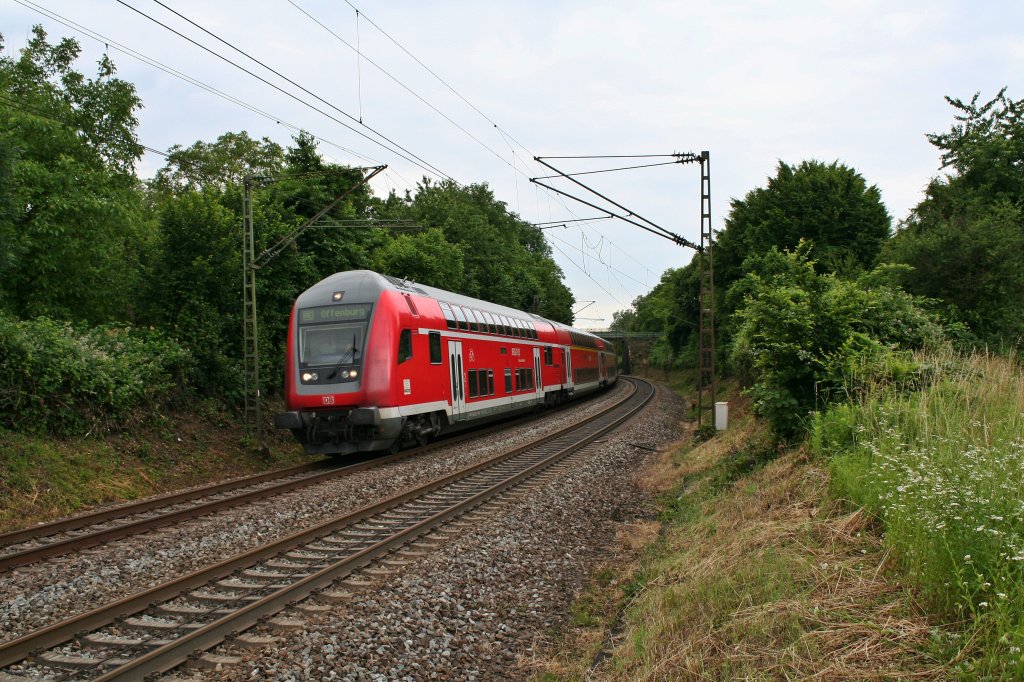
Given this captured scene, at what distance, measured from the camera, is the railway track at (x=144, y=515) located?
25.7ft

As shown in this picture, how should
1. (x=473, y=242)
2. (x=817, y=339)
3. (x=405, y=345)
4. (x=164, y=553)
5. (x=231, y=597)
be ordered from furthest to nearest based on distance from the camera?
1. (x=473, y=242)
2. (x=405, y=345)
3. (x=817, y=339)
4. (x=164, y=553)
5. (x=231, y=597)

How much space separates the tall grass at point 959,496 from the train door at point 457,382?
37.1ft

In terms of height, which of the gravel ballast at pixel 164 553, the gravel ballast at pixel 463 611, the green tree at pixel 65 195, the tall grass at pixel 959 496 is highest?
the green tree at pixel 65 195

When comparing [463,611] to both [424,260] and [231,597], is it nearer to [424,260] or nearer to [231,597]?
[231,597]

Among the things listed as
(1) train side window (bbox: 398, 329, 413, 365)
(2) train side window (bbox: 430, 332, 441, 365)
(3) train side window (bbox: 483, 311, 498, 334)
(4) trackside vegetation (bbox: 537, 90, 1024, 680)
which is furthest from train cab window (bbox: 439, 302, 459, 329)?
(4) trackside vegetation (bbox: 537, 90, 1024, 680)

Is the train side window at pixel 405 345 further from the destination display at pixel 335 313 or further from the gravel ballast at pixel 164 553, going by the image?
the gravel ballast at pixel 164 553

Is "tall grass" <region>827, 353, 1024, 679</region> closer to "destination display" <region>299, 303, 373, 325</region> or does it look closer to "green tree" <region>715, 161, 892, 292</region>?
"destination display" <region>299, 303, 373, 325</region>

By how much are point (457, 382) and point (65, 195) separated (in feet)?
41.3

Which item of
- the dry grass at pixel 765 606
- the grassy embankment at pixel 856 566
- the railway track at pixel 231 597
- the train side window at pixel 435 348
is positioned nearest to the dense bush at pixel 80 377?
the train side window at pixel 435 348

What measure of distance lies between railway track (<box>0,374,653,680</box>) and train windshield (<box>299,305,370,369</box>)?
4713 mm

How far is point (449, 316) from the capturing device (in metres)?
17.9

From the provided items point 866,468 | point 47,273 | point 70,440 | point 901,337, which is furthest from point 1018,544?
point 47,273

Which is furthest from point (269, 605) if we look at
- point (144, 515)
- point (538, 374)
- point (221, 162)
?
point (221, 162)

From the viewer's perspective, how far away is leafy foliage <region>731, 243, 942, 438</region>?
9.02 m
